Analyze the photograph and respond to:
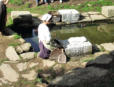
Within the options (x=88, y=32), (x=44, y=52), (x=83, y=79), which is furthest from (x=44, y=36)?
(x=88, y=32)

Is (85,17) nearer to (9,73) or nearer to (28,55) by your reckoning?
(28,55)

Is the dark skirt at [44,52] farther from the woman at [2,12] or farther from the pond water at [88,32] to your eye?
the woman at [2,12]

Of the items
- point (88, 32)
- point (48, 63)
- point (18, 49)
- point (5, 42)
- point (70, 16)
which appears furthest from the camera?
point (70, 16)

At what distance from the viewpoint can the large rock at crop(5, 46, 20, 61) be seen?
721 cm

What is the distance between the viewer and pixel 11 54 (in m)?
7.44

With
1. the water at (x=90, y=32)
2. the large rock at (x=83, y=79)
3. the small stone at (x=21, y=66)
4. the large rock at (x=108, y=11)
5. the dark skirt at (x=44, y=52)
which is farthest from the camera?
the large rock at (x=108, y=11)

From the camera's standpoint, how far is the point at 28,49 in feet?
25.8

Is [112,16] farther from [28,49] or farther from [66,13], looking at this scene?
[28,49]

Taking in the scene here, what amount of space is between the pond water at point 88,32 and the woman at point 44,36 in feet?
7.31

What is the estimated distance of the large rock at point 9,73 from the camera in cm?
602

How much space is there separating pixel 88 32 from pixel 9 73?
521cm

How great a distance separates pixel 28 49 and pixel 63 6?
20.5 feet

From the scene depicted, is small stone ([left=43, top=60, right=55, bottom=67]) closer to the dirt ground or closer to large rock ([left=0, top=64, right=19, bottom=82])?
large rock ([left=0, top=64, right=19, bottom=82])

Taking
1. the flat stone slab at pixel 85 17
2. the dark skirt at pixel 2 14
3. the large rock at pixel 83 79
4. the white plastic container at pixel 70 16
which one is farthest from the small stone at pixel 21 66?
the flat stone slab at pixel 85 17
